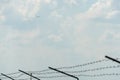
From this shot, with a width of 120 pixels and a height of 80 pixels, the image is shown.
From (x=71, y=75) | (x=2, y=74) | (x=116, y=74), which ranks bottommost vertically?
(x=116, y=74)

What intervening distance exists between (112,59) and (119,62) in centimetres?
36

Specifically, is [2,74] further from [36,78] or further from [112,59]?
[112,59]

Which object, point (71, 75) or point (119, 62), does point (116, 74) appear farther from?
point (71, 75)

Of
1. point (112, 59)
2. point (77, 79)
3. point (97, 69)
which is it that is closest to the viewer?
point (112, 59)

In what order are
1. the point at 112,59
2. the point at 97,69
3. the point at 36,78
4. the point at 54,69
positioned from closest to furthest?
the point at 112,59, the point at 97,69, the point at 54,69, the point at 36,78

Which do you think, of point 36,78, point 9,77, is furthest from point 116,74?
point 9,77

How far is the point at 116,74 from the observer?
18.8 m

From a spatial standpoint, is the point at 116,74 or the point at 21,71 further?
the point at 21,71

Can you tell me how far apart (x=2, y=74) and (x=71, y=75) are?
14757mm

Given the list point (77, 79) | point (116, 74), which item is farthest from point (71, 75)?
point (116, 74)

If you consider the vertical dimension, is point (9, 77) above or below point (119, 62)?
above

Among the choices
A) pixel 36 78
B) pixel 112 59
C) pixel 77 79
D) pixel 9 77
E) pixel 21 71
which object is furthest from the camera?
pixel 9 77

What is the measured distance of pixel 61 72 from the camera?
82.7ft

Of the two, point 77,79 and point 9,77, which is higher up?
point 9,77
